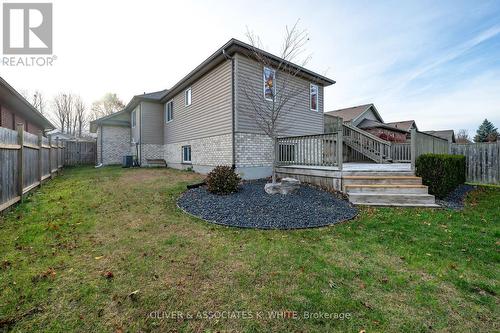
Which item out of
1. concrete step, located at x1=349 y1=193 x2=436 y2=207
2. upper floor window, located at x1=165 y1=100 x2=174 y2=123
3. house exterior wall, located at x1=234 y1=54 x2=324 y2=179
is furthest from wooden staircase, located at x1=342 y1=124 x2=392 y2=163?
upper floor window, located at x1=165 y1=100 x2=174 y2=123

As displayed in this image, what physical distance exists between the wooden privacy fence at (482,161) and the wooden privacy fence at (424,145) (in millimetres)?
733

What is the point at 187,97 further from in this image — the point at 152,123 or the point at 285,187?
the point at 285,187

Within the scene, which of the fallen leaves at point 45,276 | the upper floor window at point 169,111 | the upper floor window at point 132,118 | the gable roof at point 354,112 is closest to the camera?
the fallen leaves at point 45,276

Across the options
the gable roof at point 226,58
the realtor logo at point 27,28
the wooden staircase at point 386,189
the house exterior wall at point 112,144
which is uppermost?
the realtor logo at point 27,28

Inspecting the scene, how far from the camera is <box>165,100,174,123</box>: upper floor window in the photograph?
1549 centimetres

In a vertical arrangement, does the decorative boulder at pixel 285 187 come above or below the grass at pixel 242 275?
above

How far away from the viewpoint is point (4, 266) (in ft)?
9.28

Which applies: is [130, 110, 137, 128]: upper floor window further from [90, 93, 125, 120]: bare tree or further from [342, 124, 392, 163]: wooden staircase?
[90, 93, 125, 120]: bare tree

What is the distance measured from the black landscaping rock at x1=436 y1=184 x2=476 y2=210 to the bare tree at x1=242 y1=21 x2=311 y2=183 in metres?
4.82

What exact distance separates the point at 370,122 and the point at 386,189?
16.5m

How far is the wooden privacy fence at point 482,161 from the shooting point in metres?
9.31

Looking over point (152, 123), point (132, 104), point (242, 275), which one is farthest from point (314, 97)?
point (132, 104)

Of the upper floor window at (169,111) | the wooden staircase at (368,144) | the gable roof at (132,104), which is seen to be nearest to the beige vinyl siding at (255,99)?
the wooden staircase at (368,144)

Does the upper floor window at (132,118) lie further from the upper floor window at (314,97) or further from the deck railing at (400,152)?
the deck railing at (400,152)
